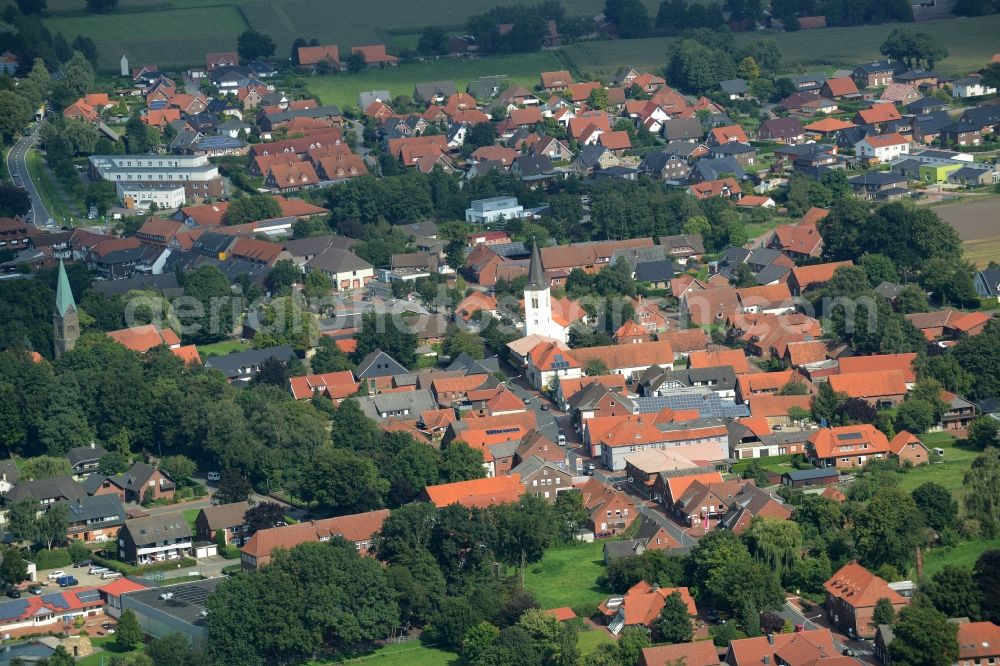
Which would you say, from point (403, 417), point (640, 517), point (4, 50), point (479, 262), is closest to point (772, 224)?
point (479, 262)

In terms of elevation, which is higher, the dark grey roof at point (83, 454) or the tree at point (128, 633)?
the dark grey roof at point (83, 454)

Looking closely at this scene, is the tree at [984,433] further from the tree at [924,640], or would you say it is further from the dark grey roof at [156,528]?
the dark grey roof at [156,528]

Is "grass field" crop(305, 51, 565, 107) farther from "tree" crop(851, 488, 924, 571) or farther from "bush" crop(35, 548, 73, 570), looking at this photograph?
"tree" crop(851, 488, 924, 571)

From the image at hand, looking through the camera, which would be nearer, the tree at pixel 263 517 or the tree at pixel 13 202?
the tree at pixel 263 517

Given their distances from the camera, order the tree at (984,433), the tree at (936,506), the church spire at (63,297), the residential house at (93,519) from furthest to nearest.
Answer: the church spire at (63,297), the tree at (984,433), the residential house at (93,519), the tree at (936,506)

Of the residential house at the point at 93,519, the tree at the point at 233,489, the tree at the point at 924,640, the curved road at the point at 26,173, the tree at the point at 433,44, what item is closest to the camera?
the tree at the point at 924,640

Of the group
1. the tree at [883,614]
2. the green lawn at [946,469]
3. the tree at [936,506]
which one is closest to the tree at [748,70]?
the green lawn at [946,469]

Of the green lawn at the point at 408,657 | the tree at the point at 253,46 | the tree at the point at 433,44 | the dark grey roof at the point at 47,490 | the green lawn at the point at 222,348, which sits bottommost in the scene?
the green lawn at the point at 408,657
